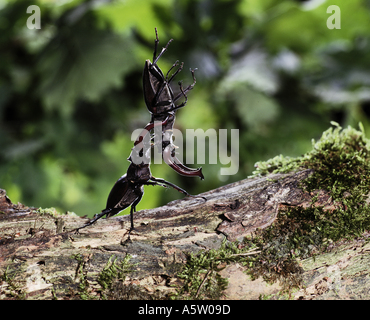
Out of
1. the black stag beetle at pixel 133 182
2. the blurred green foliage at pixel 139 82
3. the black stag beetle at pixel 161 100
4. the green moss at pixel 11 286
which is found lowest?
the green moss at pixel 11 286

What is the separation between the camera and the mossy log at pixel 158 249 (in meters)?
0.84

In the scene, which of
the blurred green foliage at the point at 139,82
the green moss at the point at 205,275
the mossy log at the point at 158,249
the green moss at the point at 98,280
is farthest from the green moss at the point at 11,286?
the blurred green foliage at the point at 139,82

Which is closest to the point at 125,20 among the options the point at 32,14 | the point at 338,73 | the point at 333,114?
the point at 32,14

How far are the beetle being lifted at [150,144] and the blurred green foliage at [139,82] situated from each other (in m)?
1.30

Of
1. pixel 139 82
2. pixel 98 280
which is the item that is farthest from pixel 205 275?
pixel 139 82

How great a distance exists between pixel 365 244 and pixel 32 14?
2358 mm

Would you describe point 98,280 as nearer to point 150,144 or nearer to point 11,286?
point 11,286

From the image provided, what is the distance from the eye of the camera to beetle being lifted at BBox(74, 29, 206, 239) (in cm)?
95

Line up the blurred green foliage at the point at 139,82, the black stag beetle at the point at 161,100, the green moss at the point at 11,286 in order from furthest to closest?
the blurred green foliage at the point at 139,82 → the black stag beetle at the point at 161,100 → the green moss at the point at 11,286

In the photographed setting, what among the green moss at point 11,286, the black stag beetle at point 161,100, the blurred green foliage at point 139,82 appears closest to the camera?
the green moss at point 11,286

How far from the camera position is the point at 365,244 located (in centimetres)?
93

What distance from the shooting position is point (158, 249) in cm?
89

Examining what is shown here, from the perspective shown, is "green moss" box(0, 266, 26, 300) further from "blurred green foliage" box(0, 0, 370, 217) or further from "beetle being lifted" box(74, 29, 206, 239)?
"blurred green foliage" box(0, 0, 370, 217)

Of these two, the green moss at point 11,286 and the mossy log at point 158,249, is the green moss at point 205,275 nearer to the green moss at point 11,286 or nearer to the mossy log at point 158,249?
the mossy log at point 158,249
